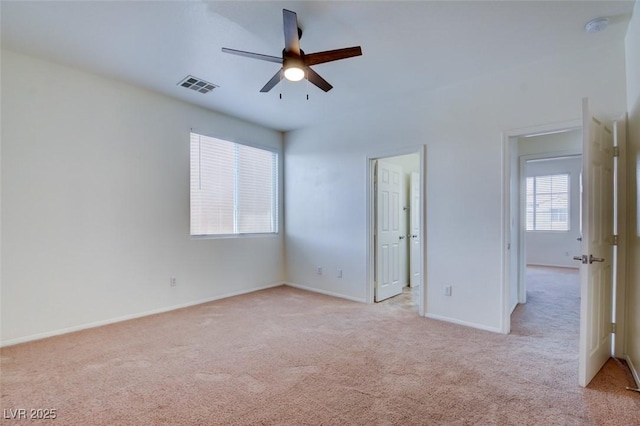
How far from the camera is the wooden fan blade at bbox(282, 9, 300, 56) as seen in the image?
6.31 feet

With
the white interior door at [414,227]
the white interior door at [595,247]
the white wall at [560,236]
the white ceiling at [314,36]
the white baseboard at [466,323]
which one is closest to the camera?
the white interior door at [595,247]

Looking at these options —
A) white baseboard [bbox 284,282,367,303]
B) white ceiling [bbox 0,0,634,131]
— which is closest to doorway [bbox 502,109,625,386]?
white ceiling [bbox 0,0,634,131]

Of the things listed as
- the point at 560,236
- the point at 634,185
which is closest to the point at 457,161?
the point at 634,185

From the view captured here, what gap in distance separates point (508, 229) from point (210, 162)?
3.92 m

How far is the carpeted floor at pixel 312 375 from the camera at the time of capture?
191cm

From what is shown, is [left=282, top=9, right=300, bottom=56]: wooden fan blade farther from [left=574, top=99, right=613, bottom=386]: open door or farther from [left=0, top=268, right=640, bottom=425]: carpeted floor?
[left=0, top=268, right=640, bottom=425]: carpeted floor

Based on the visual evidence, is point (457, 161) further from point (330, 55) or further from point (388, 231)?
point (330, 55)

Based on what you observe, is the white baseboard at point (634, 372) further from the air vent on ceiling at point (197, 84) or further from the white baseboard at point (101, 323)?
the air vent on ceiling at point (197, 84)

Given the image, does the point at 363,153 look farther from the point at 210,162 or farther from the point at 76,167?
the point at 76,167

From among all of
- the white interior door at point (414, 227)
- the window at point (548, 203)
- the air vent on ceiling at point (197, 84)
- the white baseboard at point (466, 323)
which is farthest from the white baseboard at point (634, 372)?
the window at point (548, 203)

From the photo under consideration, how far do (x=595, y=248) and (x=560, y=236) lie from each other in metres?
6.80

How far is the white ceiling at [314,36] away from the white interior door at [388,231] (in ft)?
4.70

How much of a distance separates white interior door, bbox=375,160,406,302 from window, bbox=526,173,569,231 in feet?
17.4

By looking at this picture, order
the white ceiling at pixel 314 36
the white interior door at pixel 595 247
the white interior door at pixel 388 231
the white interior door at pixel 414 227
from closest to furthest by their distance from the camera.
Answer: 1. the white interior door at pixel 595 247
2. the white ceiling at pixel 314 36
3. the white interior door at pixel 388 231
4. the white interior door at pixel 414 227
